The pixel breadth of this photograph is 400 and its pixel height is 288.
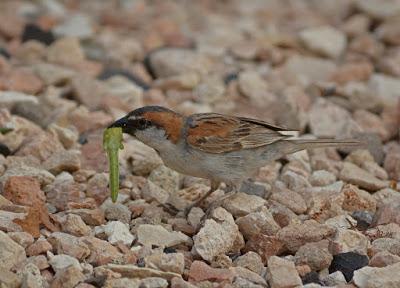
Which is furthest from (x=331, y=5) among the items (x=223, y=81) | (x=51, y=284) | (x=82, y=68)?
(x=51, y=284)

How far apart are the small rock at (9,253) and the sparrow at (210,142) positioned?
55.2 inches

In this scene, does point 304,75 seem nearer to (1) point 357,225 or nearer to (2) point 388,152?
(2) point 388,152

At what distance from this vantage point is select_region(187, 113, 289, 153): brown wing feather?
22.6 feet

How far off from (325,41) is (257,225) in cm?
528

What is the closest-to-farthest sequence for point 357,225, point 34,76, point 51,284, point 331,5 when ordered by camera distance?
point 51,284 < point 357,225 < point 34,76 < point 331,5

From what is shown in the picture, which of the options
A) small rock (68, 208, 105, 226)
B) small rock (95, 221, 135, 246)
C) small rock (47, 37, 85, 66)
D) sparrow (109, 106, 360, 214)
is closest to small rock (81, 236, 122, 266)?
small rock (95, 221, 135, 246)

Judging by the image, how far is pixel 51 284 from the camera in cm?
542

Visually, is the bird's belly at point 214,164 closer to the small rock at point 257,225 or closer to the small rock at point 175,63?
the small rock at point 257,225

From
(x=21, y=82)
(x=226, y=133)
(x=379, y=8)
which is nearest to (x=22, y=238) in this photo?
(x=226, y=133)

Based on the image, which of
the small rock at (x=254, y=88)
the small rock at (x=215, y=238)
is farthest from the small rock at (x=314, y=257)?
the small rock at (x=254, y=88)

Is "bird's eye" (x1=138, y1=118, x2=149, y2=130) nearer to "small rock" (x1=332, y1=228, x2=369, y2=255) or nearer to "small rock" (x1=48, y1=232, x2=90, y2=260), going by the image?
"small rock" (x1=48, y1=232, x2=90, y2=260)

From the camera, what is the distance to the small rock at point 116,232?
6113 mm

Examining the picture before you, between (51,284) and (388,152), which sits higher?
(51,284)

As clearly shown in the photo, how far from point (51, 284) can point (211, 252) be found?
42.0 inches
